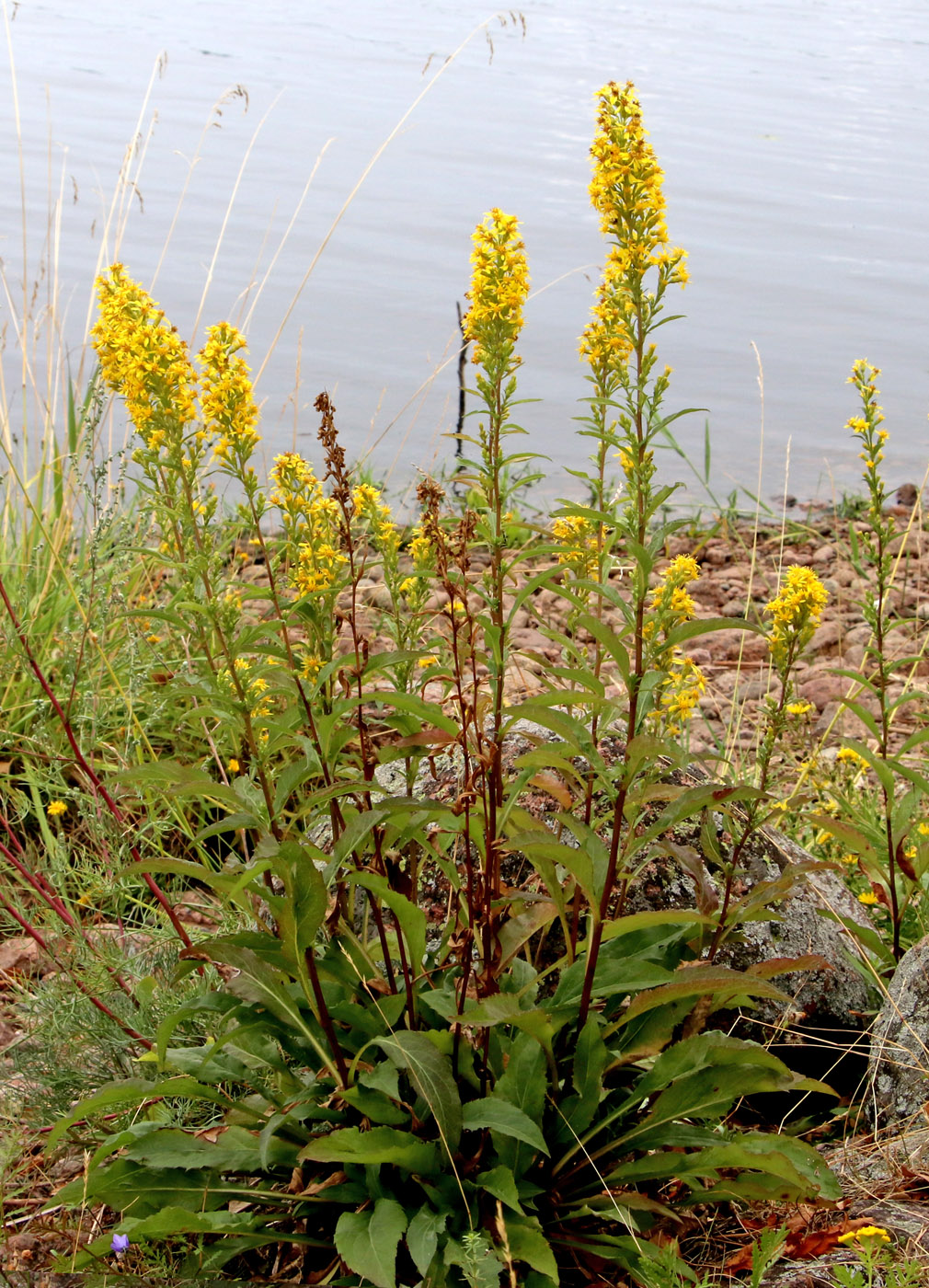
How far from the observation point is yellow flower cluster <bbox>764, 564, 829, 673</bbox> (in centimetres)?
219

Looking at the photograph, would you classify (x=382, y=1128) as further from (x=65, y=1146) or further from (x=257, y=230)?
(x=257, y=230)

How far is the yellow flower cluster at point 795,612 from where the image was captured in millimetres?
2188

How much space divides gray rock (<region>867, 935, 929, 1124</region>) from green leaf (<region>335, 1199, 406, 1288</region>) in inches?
42.4

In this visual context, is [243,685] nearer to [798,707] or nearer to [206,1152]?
[206,1152]

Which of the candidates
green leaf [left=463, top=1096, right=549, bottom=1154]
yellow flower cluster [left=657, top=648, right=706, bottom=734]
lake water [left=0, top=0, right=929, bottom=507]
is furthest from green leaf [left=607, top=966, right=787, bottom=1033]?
lake water [left=0, top=0, right=929, bottom=507]

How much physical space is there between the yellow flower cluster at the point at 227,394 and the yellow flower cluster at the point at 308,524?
79mm

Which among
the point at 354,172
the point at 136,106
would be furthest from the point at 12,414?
the point at 136,106

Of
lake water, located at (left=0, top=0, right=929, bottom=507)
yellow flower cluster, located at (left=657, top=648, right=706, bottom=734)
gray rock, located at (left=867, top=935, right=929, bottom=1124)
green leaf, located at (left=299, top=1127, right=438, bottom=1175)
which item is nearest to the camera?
green leaf, located at (left=299, top=1127, right=438, bottom=1175)

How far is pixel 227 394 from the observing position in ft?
7.06

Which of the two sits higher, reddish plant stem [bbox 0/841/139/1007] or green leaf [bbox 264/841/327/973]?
green leaf [bbox 264/841/327/973]

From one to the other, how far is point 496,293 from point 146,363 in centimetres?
65

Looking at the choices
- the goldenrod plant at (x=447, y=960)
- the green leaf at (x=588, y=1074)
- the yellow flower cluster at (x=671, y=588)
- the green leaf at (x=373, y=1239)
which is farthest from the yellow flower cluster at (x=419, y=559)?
the green leaf at (x=373, y=1239)

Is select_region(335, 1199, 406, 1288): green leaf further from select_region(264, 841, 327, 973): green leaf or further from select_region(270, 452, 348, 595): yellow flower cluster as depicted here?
select_region(270, 452, 348, 595): yellow flower cluster

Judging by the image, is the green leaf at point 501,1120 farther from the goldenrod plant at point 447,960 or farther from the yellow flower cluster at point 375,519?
the yellow flower cluster at point 375,519
